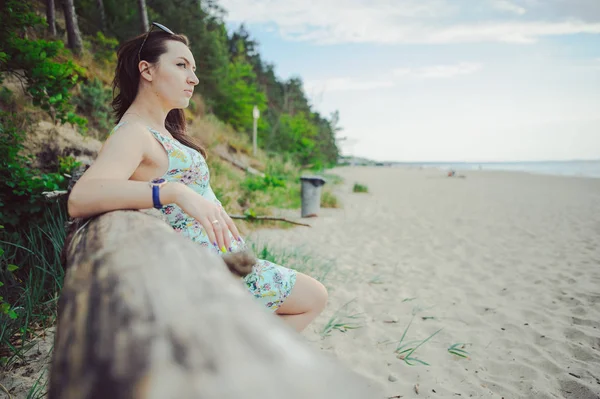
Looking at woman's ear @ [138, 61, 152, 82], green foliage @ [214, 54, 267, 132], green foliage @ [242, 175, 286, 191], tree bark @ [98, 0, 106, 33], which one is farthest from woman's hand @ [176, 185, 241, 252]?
green foliage @ [214, 54, 267, 132]

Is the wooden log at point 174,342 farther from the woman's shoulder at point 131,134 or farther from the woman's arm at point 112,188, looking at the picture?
the woman's shoulder at point 131,134

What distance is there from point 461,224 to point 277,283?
7.06m

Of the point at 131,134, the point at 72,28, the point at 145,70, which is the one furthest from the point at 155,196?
the point at 72,28

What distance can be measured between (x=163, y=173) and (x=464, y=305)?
3209 millimetres

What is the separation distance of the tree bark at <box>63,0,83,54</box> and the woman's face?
875cm

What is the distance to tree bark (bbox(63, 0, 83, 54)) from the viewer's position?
7.73 metres

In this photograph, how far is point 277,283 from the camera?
143cm

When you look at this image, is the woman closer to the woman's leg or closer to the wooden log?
the woman's leg

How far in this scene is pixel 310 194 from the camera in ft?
24.3

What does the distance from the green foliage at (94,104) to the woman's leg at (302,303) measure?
5.87 m

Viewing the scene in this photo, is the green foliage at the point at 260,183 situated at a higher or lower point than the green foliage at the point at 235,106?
lower

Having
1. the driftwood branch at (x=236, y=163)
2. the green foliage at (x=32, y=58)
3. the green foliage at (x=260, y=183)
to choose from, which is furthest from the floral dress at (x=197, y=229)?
the driftwood branch at (x=236, y=163)

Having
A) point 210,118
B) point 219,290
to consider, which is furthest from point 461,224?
point 210,118

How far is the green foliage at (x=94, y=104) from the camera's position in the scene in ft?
19.3
